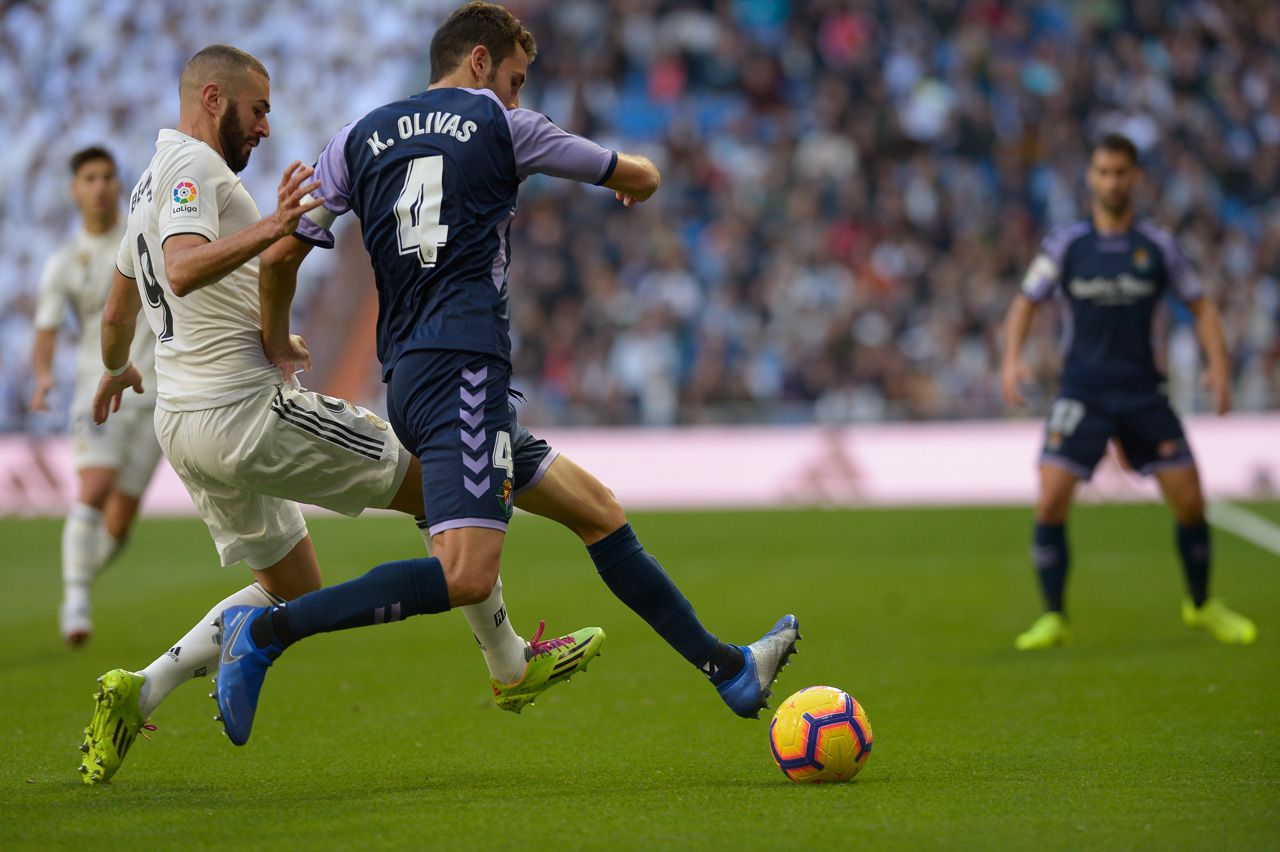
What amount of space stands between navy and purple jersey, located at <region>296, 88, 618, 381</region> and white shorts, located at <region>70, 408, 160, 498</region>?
360 cm

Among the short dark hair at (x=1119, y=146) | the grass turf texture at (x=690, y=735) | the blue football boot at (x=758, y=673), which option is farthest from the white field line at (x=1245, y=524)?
the blue football boot at (x=758, y=673)

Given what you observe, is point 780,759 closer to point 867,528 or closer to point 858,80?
point 867,528

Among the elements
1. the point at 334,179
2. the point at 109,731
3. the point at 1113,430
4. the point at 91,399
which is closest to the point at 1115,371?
the point at 1113,430

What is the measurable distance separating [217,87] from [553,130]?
1.15 metres

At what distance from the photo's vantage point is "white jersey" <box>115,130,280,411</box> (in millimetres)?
4109

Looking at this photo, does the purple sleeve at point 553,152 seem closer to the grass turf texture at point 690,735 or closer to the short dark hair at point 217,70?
the short dark hair at point 217,70

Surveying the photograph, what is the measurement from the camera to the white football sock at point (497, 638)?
4.38 m

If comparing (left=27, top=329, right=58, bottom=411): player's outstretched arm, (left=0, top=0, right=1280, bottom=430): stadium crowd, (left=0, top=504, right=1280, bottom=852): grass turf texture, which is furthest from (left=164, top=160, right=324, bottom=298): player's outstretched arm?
(left=0, top=0, right=1280, bottom=430): stadium crowd

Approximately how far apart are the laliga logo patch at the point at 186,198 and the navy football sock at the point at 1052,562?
4615mm

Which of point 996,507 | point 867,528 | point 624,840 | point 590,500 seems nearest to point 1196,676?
point 590,500

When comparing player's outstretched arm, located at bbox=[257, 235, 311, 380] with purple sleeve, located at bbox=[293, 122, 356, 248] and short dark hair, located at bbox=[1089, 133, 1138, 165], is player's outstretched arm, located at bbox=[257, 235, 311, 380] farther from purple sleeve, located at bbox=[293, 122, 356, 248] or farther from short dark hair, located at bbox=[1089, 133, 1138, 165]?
short dark hair, located at bbox=[1089, 133, 1138, 165]

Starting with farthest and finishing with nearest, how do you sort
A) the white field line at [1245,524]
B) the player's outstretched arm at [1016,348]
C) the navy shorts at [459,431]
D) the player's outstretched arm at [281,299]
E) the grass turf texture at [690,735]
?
1. the white field line at [1245,524]
2. the player's outstretched arm at [1016,348]
3. the player's outstretched arm at [281,299]
4. the navy shorts at [459,431]
5. the grass turf texture at [690,735]

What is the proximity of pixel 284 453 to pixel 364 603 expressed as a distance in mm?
626

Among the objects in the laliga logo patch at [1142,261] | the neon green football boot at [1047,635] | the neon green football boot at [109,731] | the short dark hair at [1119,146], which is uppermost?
the short dark hair at [1119,146]
